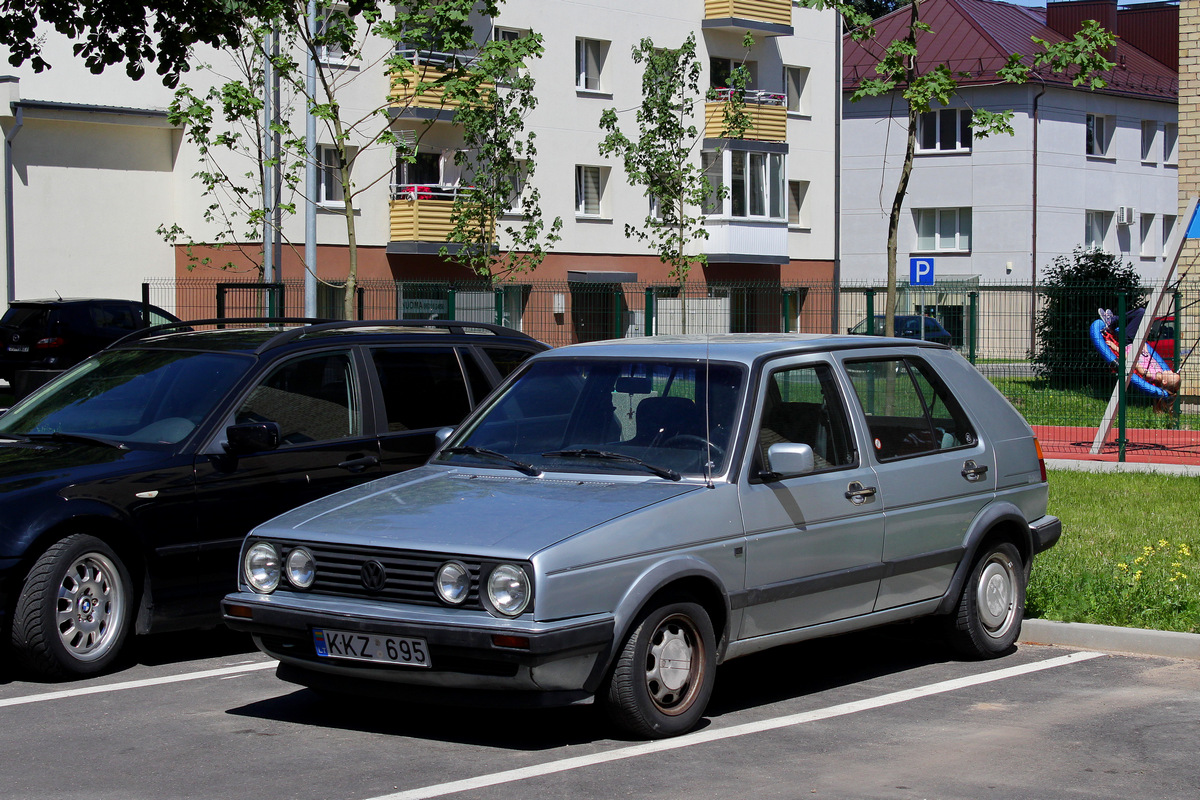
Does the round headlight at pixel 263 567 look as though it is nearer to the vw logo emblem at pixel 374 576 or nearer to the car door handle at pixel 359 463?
the vw logo emblem at pixel 374 576

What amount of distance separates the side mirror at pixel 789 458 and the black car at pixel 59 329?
21315mm

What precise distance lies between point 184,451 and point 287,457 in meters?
0.60

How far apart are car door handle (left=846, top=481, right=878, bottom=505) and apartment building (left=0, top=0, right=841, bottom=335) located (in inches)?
884

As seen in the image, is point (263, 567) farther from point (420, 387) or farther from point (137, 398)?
point (420, 387)

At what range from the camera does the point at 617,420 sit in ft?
22.1

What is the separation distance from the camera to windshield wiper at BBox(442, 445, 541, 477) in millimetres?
6523

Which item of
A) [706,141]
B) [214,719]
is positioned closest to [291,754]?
[214,719]

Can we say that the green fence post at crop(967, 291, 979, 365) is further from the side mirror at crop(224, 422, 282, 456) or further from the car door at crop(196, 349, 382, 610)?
the side mirror at crop(224, 422, 282, 456)

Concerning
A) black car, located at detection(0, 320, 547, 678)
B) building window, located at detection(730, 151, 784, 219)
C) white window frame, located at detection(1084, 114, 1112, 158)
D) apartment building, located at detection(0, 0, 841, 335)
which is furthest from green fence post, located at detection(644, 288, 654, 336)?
white window frame, located at detection(1084, 114, 1112, 158)

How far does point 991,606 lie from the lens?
7684 millimetres

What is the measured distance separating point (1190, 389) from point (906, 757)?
2063cm

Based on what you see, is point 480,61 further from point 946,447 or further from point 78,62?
point 78,62

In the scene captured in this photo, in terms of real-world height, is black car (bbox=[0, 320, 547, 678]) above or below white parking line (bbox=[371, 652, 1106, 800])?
above

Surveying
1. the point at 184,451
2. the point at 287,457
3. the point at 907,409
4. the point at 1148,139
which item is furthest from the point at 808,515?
the point at 1148,139
